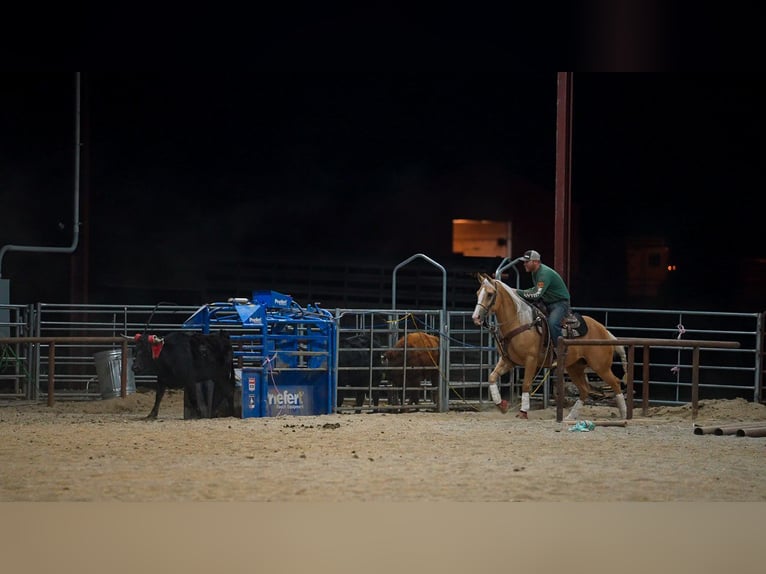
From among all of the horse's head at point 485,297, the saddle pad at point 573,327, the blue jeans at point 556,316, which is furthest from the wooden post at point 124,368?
the saddle pad at point 573,327

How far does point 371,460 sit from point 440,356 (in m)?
5.00

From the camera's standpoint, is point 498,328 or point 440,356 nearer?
point 498,328

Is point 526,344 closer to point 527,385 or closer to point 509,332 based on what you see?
point 509,332

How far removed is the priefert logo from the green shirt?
2537 millimetres

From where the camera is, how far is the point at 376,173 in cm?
2017

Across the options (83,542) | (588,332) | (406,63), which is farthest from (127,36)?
(588,332)

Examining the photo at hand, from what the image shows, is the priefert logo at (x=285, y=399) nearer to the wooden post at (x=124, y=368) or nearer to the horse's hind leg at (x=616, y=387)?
the wooden post at (x=124, y=368)

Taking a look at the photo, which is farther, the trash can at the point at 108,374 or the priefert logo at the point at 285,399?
the trash can at the point at 108,374

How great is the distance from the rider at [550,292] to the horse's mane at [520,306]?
0.07 meters

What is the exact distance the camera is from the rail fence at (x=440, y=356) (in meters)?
12.6

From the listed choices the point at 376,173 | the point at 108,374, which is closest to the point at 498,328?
the point at 108,374

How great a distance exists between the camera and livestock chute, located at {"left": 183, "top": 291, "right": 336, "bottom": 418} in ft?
36.4

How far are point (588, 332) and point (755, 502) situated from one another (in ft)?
18.0

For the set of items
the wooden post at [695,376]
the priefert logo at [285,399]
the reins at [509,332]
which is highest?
the reins at [509,332]
